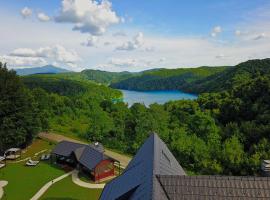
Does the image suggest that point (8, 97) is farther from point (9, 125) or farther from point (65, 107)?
point (65, 107)

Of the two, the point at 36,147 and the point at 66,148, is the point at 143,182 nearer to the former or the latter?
the point at 66,148

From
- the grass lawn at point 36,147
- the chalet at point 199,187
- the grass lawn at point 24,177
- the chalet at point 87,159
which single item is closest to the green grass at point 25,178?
the grass lawn at point 24,177

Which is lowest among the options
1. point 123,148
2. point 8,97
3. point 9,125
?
point 123,148

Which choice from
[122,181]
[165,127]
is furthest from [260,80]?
[122,181]

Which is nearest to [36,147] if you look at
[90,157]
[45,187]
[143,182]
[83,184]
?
[90,157]

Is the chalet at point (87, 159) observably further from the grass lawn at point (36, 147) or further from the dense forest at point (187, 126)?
the dense forest at point (187, 126)

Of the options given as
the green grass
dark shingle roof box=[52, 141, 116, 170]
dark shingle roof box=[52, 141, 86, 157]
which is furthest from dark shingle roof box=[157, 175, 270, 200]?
dark shingle roof box=[52, 141, 86, 157]

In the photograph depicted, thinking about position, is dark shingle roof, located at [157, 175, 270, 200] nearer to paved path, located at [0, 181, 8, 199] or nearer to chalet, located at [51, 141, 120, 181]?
chalet, located at [51, 141, 120, 181]
